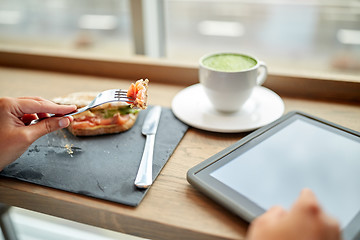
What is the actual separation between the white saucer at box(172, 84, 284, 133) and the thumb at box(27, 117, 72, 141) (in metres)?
0.31

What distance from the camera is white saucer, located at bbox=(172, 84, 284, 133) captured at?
83 cm

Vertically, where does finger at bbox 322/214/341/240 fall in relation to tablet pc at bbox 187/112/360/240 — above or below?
above

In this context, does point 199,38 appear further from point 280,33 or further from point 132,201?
point 132,201

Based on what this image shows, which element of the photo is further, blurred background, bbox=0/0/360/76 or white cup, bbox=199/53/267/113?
blurred background, bbox=0/0/360/76

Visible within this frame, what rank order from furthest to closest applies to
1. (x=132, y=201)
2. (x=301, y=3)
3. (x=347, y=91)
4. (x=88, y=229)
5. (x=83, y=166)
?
(x=301, y=3) < (x=347, y=91) < (x=88, y=229) < (x=83, y=166) < (x=132, y=201)

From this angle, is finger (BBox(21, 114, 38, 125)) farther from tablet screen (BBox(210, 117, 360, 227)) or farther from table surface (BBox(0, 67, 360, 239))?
tablet screen (BBox(210, 117, 360, 227))

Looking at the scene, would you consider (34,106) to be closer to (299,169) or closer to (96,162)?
(96,162)

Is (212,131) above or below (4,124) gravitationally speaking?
below

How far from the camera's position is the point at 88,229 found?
2.72ft

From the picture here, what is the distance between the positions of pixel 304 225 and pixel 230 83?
1.51 ft

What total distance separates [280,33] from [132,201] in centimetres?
379

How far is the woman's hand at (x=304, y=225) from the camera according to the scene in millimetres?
406

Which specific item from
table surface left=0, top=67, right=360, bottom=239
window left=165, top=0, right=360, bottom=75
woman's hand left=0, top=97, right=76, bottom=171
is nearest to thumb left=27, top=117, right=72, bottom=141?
woman's hand left=0, top=97, right=76, bottom=171

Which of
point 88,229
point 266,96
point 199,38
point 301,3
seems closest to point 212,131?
point 266,96
